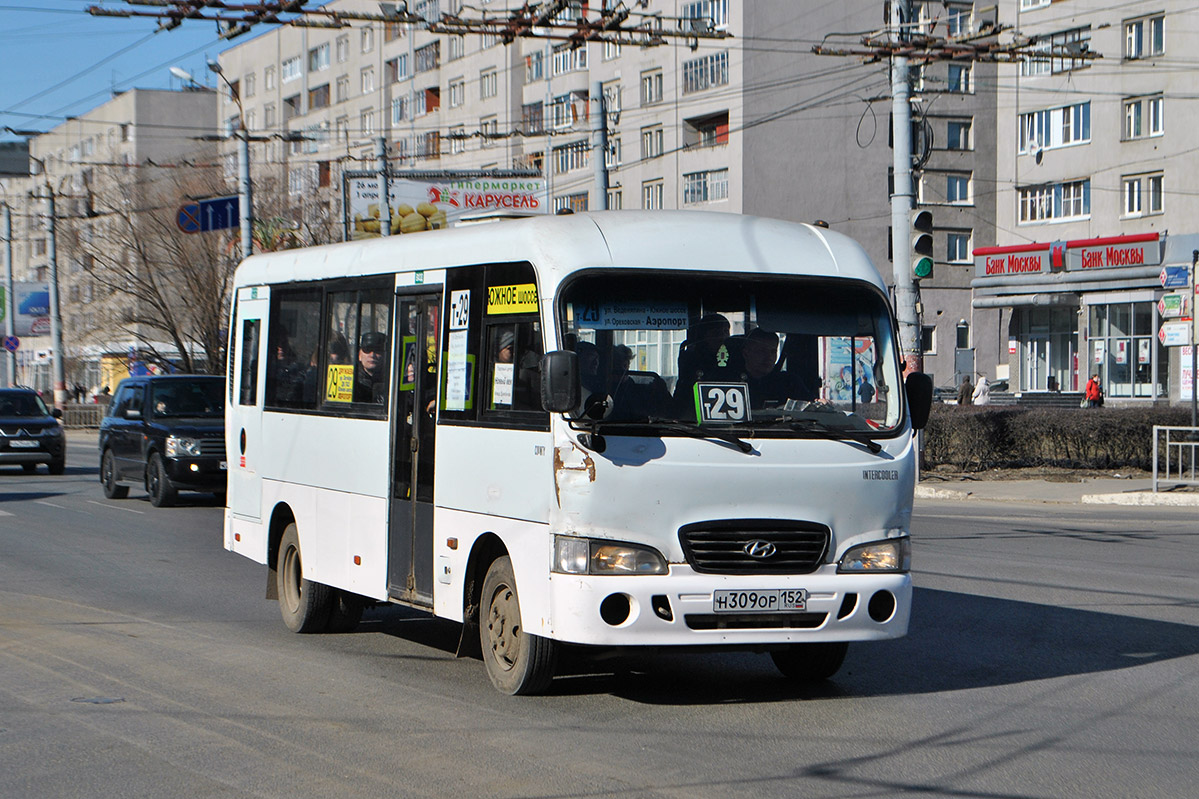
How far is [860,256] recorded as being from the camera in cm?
838

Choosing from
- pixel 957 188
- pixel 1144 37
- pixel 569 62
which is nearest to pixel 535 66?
pixel 569 62

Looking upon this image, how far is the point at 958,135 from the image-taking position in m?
68.8

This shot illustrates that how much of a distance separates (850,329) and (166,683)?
13.6 ft

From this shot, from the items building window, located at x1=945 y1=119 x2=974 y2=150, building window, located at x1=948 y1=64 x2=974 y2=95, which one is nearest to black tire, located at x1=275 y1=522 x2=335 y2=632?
building window, located at x1=948 y1=64 x2=974 y2=95

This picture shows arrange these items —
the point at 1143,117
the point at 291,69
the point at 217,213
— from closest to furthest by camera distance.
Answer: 1. the point at 217,213
2. the point at 1143,117
3. the point at 291,69

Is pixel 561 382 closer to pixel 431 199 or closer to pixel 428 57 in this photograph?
pixel 431 199

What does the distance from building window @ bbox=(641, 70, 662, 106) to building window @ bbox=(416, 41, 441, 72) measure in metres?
17.1

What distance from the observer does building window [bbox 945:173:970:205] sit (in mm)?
68688

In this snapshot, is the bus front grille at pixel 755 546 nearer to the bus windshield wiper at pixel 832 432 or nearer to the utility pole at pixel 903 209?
the bus windshield wiper at pixel 832 432

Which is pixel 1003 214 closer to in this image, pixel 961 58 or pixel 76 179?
pixel 961 58

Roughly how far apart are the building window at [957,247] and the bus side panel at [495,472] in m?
62.0

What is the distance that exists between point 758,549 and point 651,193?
61.9m

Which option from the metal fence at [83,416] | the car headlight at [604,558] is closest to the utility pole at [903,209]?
the car headlight at [604,558]

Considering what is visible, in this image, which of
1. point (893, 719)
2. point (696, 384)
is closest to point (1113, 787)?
point (893, 719)
